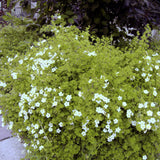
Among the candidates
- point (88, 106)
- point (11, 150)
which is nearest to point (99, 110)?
point (88, 106)

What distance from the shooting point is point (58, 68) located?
1.63m

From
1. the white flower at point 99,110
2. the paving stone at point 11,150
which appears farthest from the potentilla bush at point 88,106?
the paving stone at point 11,150

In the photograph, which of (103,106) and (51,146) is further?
(51,146)

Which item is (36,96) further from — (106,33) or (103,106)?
(106,33)

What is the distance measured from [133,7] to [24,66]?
1.40 meters

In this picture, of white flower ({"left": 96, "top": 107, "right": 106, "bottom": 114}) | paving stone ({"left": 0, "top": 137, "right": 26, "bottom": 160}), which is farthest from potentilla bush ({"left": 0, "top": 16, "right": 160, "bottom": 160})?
paving stone ({"left": 0, "top": 137, "right": 26, "bottom": 160})

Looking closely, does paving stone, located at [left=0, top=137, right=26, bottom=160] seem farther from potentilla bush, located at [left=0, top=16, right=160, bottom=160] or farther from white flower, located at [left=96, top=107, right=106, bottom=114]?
white flower, located at [left=96, top=107, right=106, bottom=114]

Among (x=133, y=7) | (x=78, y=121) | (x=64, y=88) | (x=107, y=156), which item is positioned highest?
(x=133, y=7)

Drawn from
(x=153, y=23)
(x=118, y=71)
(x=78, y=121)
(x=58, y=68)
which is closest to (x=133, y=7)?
→ (x=153, y=23)

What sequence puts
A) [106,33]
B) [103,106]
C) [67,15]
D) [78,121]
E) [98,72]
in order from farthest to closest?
[106,33] < [67,15] < [98,72] < [78,121] < [103,106]

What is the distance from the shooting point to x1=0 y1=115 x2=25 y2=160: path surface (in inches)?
75.7

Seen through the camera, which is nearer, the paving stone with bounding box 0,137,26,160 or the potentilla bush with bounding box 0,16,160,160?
the potentilla bush with bounding box 0,16,160,160

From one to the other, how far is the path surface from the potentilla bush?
14.2 inches

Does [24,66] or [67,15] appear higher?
[67,15]
